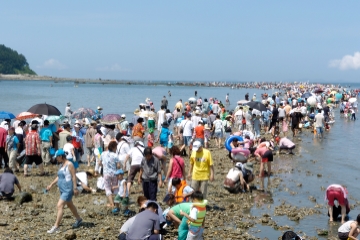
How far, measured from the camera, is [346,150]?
800 inches

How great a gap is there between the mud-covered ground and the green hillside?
499 ft

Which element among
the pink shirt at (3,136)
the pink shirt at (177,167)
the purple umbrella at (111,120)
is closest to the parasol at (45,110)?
the purple umbrella at (111,120)

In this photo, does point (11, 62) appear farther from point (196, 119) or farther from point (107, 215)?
point (107, 215)

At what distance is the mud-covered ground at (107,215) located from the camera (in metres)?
8.84

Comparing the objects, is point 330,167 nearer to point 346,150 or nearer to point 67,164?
point 346,150

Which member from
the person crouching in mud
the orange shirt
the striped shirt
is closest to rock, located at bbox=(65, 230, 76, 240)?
the person crouching in mud

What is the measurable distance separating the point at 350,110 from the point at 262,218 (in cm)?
2818

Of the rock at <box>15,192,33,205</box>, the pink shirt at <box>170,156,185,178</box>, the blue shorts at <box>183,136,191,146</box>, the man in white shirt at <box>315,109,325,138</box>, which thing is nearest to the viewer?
the pink shirt at <box>170,156,185,178</box>

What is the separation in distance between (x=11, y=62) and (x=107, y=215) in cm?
15790

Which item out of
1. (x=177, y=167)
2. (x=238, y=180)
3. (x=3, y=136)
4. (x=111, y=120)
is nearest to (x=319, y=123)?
(x=111, y=120)

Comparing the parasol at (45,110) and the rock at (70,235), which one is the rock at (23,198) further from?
the parasol at (45,110)

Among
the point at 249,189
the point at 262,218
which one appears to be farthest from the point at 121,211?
the point at 249,189

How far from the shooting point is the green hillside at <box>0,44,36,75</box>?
507ft

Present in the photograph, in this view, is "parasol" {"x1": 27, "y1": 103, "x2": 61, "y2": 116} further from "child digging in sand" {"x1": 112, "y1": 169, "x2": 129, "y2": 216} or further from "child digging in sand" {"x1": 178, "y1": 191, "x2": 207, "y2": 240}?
"child digging in sand" {"x1": 178, "y1": 191, "x2": 207, "y2": 240}
